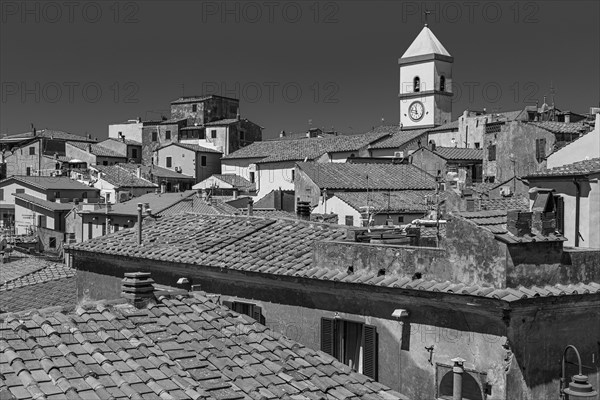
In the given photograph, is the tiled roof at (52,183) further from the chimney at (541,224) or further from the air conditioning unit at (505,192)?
the chimney at (541,224)

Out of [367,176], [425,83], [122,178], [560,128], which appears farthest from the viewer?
[425,83]

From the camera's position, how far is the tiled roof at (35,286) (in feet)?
61.9

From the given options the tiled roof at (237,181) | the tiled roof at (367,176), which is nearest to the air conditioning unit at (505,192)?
the tiled roof at (367,176)

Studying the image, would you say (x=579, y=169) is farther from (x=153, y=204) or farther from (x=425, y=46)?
(x=425, y=46)

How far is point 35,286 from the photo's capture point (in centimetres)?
2083

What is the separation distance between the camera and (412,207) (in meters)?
36.0

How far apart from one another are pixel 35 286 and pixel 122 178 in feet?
119

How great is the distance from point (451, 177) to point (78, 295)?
25769 mm

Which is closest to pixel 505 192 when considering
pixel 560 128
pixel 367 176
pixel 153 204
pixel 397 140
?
pixel 560 128

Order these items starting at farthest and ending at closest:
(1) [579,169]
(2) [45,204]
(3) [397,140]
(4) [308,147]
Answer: (3) [397,140] → (4) [308,147] → (2) [45,204] → (1) [579,169]

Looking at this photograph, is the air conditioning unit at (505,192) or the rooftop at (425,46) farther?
the rooftop at (425,46)

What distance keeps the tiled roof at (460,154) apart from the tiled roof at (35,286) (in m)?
29.7

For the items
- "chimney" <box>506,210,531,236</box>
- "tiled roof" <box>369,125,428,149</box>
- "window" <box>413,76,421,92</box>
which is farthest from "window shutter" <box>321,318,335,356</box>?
"window" <box>413,76,421,92</box>

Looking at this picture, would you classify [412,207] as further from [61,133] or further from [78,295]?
[61,133]
